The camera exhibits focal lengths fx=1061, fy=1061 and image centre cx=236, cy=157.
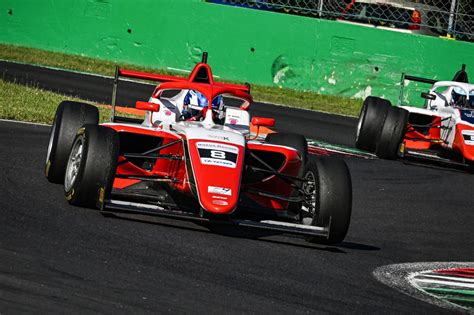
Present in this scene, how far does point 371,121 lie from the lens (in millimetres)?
15484

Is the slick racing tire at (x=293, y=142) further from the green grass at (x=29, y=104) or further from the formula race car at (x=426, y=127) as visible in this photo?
the formula race car at (x=426, y=127)

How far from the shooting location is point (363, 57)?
22047mm

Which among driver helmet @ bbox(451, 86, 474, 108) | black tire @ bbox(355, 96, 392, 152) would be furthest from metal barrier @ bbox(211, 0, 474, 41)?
black tire @ bbox(355, 96, 392, 152)

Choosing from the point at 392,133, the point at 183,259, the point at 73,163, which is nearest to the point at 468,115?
the point at 392,133

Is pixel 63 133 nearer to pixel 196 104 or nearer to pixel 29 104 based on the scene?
pixel 196 104

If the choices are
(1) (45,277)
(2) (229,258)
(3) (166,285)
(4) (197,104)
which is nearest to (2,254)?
(1) (45,277)

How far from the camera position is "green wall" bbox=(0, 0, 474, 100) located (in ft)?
72.4

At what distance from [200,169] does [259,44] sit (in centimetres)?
1419

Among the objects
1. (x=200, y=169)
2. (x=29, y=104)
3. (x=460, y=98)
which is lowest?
(x=29, y=104)

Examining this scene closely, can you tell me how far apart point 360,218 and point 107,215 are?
9.66ft

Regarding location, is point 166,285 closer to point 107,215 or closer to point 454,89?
point 107,215

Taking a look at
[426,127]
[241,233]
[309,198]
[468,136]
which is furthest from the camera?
[426,127]

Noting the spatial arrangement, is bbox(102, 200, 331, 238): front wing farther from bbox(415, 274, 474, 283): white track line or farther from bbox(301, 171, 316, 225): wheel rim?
bbox(415, 274, 474, 283): white track line

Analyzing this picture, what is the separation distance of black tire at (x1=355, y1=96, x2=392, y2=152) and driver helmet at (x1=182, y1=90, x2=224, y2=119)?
5.73 meters
